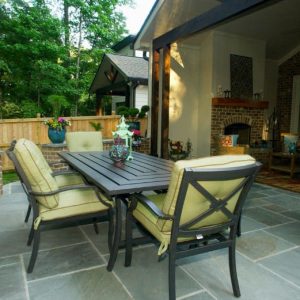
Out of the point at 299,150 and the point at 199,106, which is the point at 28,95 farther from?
the point at 299,150

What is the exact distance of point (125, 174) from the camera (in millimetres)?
2434

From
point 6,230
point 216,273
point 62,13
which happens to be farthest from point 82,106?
point 216,273

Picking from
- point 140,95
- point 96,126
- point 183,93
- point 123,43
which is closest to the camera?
point 96,126

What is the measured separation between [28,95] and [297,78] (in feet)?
32.9

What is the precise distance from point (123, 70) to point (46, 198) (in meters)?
7.53

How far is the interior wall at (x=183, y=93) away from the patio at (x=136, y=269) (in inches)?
170

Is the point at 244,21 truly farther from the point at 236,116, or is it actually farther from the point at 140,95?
the point at 140,95

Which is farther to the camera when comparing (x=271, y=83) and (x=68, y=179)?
(x=271, y=83)

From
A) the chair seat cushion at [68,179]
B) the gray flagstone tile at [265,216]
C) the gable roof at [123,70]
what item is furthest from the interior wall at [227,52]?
the chair seat cushion at [68,179]

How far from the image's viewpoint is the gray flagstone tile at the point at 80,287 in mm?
1886

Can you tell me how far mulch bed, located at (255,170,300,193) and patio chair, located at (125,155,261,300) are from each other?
3302mm

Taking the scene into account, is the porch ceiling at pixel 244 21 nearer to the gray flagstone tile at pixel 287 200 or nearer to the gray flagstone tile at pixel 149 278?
the gray flagstone tile at pixel 287 200

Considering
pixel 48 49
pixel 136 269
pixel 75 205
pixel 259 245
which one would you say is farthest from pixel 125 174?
pixel 48 49

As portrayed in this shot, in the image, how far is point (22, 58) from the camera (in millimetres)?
11148
